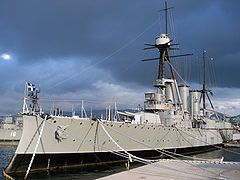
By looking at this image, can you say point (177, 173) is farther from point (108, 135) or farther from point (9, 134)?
point (9, 134)

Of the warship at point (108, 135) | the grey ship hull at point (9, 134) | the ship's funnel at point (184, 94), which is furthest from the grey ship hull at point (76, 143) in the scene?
the grey ship hull at point (9, 134)

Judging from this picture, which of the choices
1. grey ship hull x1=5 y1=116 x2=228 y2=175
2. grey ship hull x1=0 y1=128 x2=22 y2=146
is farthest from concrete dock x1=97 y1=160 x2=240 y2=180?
grey ship hull x1=0 y1=128 x2=22 y2=146

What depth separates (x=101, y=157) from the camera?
21844mm

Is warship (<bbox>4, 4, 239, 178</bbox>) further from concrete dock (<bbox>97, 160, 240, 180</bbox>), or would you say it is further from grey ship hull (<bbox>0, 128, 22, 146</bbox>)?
grey ship hull (<bbox>0, 128, 22, 146</bbox>)

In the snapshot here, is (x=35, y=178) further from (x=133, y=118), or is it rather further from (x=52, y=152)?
(x=133, y=118)

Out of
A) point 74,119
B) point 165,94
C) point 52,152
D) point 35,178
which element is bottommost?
point 35,178

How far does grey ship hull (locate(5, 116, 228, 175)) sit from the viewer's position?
1817cm

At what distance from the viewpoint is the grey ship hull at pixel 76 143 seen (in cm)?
1817

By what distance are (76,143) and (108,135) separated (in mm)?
2451

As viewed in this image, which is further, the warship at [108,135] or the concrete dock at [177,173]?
the warship at [108,135]

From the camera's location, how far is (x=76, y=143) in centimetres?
1997

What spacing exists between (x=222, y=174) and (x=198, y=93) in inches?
1356

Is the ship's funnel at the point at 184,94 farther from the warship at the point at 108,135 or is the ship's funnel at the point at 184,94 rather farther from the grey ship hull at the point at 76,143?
the grey ship hull at the point at 76,143

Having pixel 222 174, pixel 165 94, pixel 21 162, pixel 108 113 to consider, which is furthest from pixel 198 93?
pixel 222 174
